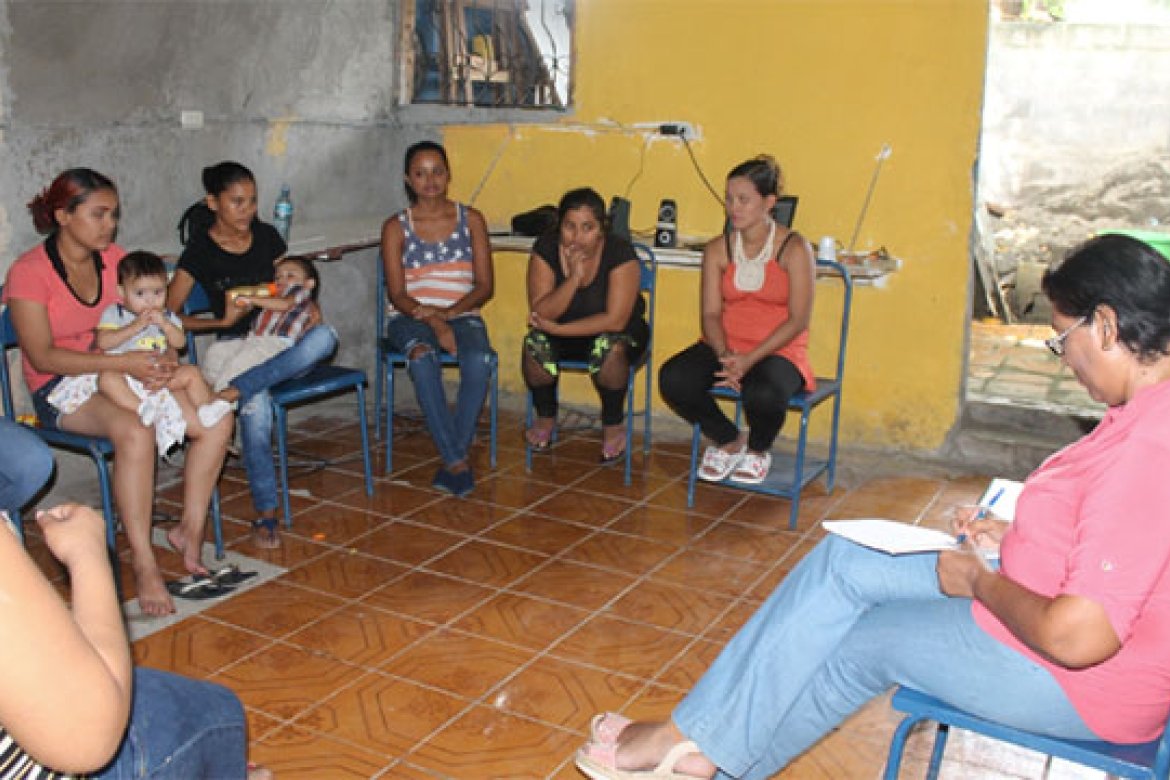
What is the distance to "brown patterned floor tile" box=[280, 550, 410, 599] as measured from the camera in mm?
3326

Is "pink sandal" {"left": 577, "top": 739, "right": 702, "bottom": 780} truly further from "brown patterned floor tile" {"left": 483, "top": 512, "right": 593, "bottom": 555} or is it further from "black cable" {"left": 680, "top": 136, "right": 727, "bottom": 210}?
"black cable" {"left": 680, "top": 136, "right": 727, "bottom": 210}

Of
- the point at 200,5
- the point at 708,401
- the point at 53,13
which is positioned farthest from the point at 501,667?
the point at 200,5

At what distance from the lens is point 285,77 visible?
183 inches

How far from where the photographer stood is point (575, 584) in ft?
11.1

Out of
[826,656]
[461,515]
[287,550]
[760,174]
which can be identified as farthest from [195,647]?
[760,174]

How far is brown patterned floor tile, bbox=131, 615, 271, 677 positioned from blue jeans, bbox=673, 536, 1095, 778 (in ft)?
4.48

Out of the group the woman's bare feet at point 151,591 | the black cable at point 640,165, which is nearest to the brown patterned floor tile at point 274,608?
the woman's bare feet at point 151,591

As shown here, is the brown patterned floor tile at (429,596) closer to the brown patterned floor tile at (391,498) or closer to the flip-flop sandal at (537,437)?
the brown patterned floor tile at (391,498)

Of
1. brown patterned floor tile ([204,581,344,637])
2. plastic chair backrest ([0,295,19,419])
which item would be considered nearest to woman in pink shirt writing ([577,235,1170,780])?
brown patterned floor tile ([204,581,344,637])

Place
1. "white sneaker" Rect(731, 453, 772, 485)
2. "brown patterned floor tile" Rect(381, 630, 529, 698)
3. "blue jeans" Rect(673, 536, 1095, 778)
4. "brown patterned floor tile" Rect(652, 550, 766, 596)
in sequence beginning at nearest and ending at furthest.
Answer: "blue jeans" Rect(673, 536, 1095, 778), "brown patterned floor tile" Rect(381, 630, 529, 698), "brown patterned floor tile" Rect(652, 550, 766, 596), "white sneaker" Rect(731, 453, 772, 485)

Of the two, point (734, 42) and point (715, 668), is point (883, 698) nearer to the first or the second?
point (715, 668)

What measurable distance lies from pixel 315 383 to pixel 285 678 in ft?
4.14

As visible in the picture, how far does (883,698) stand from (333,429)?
2891mm

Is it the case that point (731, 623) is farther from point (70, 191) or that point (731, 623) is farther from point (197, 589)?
point (70, 191)
